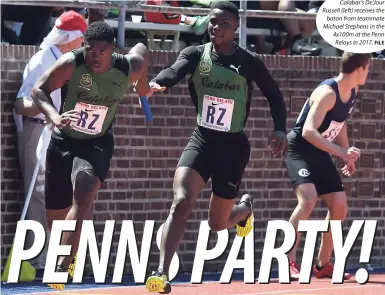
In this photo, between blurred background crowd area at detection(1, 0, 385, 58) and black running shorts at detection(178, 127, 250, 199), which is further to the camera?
blurred background crowd area at detection(1, 0, 385, 58)

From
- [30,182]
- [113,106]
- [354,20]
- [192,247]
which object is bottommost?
[192,247]

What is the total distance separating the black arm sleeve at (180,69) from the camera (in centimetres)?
896

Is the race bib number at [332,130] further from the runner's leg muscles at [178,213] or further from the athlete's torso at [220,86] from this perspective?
the runner's leg muscles at [178,213]

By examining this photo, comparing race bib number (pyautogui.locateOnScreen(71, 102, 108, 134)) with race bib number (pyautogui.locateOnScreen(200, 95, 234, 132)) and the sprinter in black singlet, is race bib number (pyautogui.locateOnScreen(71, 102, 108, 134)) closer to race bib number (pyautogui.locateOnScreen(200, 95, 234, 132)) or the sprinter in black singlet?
the sprinter in black singlet

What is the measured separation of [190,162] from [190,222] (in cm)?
305

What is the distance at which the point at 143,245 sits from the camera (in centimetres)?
1152

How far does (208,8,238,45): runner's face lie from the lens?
30.4 ft

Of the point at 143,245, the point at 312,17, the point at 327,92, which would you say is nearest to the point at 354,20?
the point at 312,17

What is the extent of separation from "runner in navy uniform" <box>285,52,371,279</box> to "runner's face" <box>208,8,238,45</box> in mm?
1846

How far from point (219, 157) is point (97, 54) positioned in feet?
4.21

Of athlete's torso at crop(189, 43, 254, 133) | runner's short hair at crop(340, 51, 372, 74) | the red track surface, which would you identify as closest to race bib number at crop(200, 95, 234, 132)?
athlete's torso at crop(189, 43, 254, 133)

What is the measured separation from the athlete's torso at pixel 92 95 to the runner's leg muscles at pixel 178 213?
0.80 metres

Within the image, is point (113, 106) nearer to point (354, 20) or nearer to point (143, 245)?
→ point (143, 245)

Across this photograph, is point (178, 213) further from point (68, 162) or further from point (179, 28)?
point (179, 28)
